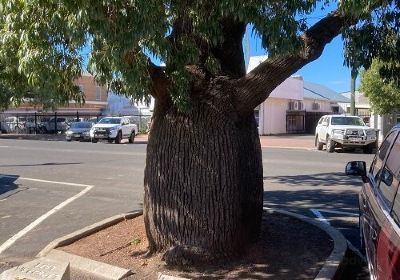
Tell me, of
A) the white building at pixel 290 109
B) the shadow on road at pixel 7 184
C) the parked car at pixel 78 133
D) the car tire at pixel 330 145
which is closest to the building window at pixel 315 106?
the white building at pixel 290 109

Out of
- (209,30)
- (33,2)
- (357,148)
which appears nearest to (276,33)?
(209,30)

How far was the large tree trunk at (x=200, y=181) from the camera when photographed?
18.8ft

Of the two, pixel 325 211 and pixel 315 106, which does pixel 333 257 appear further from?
pixel 315 106

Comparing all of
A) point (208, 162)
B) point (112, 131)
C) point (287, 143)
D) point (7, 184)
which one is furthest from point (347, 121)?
point (208, 162)

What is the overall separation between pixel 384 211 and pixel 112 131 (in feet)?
96.5

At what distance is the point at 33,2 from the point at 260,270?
11.4ft

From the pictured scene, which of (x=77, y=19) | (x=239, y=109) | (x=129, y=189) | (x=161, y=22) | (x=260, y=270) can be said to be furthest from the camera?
(x=129, y=189)

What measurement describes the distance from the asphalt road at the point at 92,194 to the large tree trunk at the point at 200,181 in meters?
1.93

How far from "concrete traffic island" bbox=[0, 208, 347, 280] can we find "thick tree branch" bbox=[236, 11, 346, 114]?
172 centimetres

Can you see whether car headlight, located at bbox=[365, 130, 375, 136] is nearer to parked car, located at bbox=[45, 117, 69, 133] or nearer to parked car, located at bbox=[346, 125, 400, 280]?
parked car, located at bbox=[346, 125, 400, 280]

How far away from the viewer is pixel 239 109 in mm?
5945

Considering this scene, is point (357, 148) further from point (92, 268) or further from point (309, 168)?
point (92, 268)

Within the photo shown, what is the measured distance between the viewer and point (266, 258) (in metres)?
5.91

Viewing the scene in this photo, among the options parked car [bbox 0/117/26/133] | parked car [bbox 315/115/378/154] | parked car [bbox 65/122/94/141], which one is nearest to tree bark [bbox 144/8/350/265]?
parked car [bbox 315/115/378/154]
